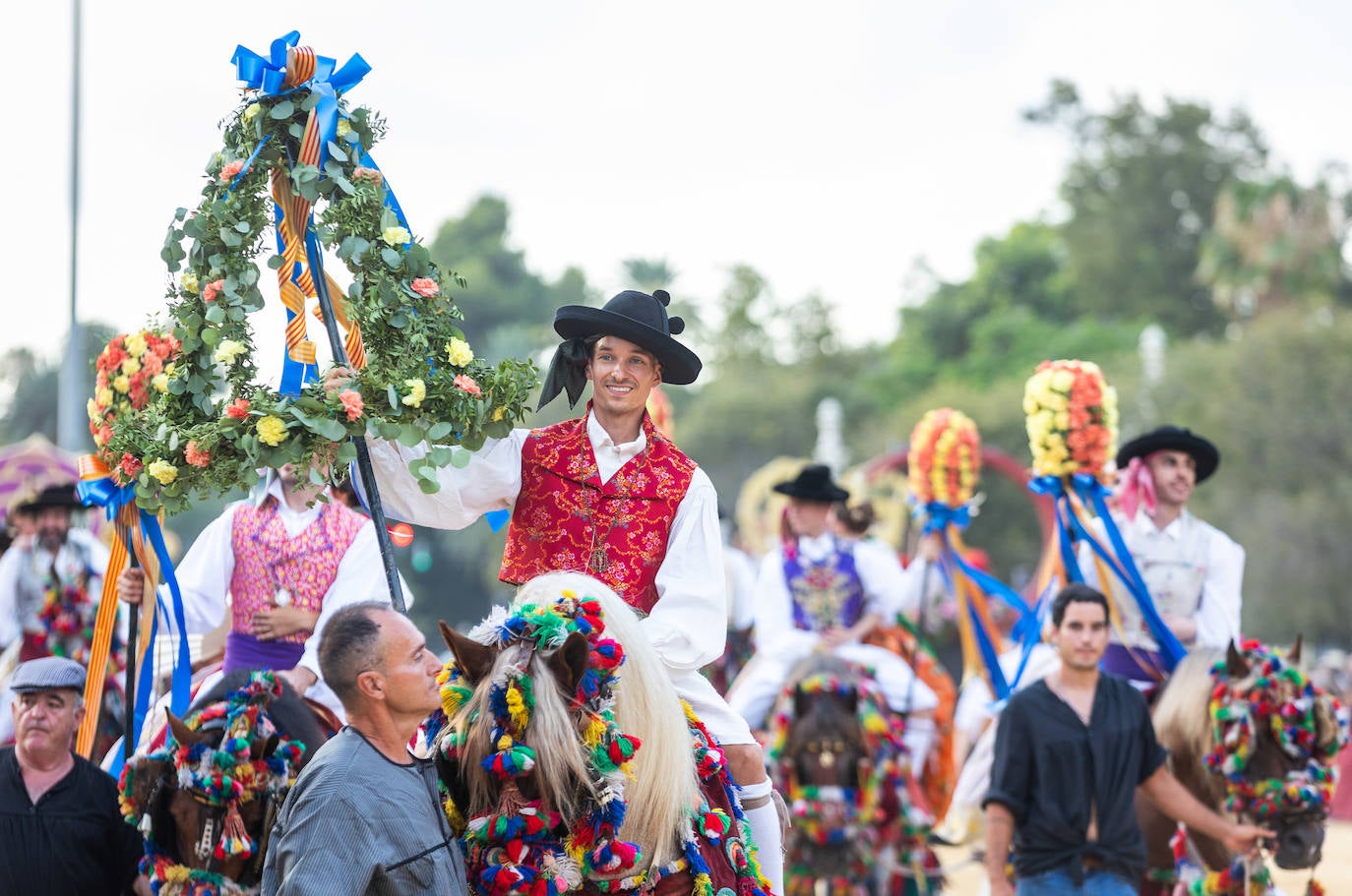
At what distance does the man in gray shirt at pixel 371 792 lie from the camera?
3.86 m

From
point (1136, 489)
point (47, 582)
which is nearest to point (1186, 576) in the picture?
point (1136, 489)

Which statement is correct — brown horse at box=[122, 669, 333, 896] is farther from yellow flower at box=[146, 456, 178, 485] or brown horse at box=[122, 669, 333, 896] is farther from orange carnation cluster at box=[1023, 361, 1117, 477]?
orange carnation cluster at box=[1023, 361, 1117, 477]

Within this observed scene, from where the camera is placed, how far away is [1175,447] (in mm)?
8281

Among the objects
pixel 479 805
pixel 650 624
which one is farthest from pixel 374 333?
pixel 479 805

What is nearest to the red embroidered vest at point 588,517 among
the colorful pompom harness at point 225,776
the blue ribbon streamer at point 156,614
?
the colorful pompom harness at point 225,776

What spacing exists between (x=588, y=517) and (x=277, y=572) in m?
2.17

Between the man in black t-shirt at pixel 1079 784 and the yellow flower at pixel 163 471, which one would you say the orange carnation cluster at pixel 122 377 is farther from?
the man in black t-shirt at pixel 1079 784

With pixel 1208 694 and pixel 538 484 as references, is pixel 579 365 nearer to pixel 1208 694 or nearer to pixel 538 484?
pixel 538 484

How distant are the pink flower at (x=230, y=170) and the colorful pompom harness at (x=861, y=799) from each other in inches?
214

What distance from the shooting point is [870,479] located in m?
16.7

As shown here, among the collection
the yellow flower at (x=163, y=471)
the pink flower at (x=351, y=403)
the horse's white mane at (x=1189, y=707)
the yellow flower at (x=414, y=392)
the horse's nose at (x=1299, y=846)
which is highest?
the yellow flower at (x=414, y=392)

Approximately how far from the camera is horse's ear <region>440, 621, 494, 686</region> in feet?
13.0

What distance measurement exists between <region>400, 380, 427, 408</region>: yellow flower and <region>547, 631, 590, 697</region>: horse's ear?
0.99 metres

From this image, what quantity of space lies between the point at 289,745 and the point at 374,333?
1.58 m
